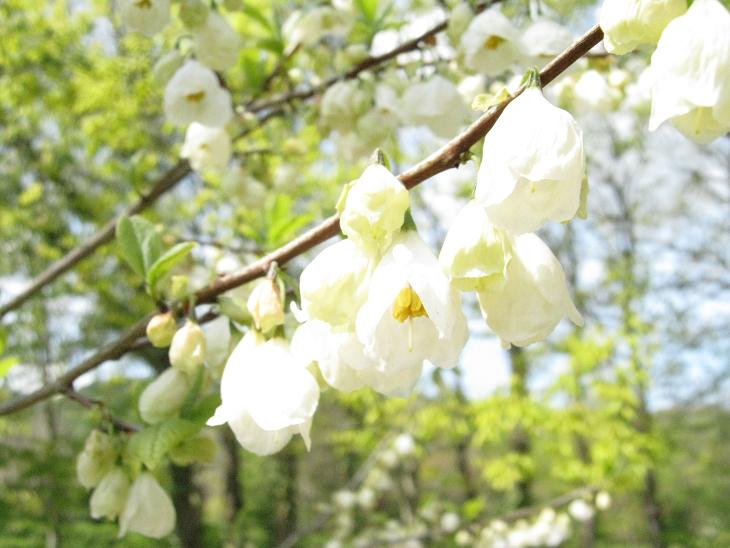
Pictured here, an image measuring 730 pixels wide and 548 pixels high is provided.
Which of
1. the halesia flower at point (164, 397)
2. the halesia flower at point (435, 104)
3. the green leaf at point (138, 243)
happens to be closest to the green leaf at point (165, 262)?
the green leaf at point (138, 243)

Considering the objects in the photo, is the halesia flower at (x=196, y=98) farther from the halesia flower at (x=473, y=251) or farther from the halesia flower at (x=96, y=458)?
the halesia flower at (x=473, y=251)

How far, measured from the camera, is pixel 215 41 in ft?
5.96

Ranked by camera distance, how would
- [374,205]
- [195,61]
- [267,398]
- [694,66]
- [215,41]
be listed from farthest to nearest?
[195,61] < [215,41] < [267,398] < [374,205] < [694,66]

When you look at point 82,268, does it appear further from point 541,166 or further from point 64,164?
point 541,166

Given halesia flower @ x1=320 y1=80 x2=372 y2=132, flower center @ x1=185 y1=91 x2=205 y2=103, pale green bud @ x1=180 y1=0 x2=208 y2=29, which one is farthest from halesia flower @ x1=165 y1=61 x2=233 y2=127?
halesia flower @ x1=320 y1=80 x2=372 y2=132

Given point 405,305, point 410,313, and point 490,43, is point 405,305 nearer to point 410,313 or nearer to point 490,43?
point 410,313

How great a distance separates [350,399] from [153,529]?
620cm

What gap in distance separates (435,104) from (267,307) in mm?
1113

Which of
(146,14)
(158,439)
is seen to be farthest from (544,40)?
(158,439)

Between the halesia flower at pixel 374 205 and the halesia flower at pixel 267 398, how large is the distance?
0.27 m

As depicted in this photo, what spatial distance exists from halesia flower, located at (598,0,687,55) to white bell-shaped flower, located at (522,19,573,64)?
3.81 ft

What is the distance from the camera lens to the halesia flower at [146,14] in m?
1.67

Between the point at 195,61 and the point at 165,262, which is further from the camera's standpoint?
the point at 195,61

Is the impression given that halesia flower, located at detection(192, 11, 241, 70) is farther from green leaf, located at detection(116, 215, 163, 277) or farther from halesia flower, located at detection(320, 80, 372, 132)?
green leaf, located at detection(116, 215, 163, 277)
